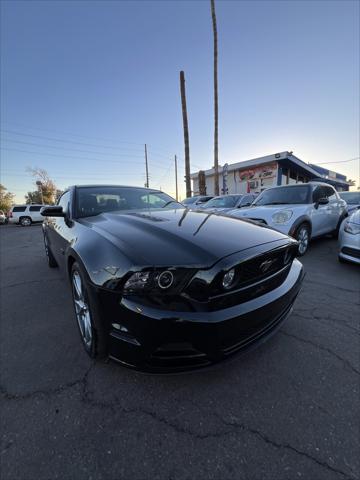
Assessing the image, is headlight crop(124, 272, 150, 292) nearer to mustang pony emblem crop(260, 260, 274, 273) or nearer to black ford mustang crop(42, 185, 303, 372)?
black ford mustang crop(42, 185, 303, 372)

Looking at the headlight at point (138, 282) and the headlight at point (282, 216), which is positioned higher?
the headlight at point (282, 216)

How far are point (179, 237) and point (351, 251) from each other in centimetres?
380

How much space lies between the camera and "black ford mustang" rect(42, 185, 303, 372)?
4.10 ft

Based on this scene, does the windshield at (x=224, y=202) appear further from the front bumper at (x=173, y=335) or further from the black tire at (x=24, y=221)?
the black tire at (x=24, y=221)

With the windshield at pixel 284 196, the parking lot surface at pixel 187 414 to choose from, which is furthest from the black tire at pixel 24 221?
the parking lot surface at pixel 187 414

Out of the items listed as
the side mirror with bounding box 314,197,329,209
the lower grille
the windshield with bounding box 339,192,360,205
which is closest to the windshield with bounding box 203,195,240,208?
the side mirror with bounding box 314,197,329,209

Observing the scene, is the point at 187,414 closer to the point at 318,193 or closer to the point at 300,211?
the point at 300,211

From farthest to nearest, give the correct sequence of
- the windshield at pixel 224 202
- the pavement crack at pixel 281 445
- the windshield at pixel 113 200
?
1. the windshield at pixel 224 202
2. the windshield at pixel 113 200
3. the pavement crack at pixel 281 445

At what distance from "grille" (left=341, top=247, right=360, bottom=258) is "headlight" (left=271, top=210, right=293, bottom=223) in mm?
1122

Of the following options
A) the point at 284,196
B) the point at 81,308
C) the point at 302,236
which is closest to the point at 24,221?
the point at 284,196

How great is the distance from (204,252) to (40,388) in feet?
5.14

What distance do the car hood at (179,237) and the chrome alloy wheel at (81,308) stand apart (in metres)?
0.50

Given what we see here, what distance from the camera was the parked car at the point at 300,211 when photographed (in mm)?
4688

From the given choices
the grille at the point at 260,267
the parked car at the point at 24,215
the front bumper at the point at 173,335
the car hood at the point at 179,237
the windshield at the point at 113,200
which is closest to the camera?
the front bumper at the point at 173,335
